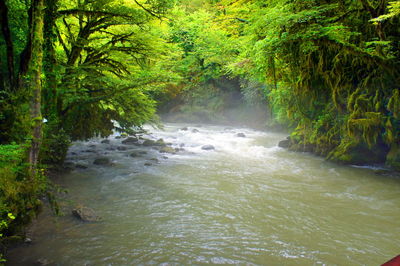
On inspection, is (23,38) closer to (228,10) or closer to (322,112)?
(228,10)

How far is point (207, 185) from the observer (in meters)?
7.19

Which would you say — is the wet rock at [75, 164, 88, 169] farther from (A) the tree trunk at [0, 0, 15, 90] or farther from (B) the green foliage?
(B) the green foliage

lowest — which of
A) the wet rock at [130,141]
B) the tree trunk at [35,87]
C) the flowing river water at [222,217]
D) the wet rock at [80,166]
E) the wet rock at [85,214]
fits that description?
the flowing river water at [222,217]

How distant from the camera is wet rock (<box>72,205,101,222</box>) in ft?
15.9

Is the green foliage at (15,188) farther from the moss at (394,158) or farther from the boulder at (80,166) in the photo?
the moss at (394,158)

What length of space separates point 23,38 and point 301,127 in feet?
33.2

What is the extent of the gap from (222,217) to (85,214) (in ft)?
8.66

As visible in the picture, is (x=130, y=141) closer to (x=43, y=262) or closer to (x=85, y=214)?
(x=85, y=214)

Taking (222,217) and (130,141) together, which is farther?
(130,141)

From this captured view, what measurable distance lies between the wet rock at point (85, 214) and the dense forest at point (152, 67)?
0.68 m

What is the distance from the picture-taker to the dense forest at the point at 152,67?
4.00 meters

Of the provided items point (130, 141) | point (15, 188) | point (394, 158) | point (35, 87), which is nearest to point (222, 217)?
point (15, 188)

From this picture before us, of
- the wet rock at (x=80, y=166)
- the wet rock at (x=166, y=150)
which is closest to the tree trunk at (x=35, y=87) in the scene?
the wet rock at (x=80, y=166)

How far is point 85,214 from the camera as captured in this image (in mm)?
4930
